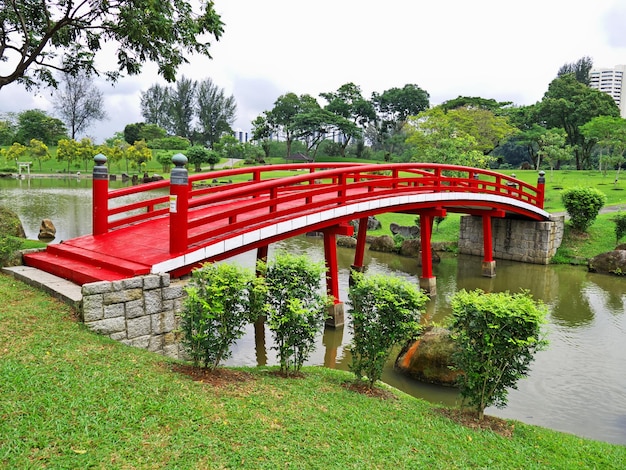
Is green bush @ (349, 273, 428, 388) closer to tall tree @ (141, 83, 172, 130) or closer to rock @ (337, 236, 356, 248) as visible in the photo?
rock @ (337, 236, 356, 248)

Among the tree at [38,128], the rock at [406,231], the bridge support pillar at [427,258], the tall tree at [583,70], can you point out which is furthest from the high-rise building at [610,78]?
the bridge support pillar at [427,258]

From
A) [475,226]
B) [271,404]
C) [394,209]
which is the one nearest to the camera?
[271,404]

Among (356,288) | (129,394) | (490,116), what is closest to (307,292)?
(356,288)

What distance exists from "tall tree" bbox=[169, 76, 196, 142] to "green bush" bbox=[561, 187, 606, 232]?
2920 inches

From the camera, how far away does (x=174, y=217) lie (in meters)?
7.14

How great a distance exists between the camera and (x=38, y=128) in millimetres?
65375

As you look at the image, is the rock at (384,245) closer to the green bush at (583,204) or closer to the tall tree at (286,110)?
the green bush at (583,204)

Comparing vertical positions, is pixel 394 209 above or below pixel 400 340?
above

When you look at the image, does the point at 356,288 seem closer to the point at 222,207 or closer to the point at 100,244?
the point at 100,244

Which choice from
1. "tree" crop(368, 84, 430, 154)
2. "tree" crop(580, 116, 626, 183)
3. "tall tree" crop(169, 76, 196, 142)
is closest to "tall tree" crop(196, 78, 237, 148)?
"tall tree" crop(169, 76, 196, 142)

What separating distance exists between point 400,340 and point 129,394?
315 centimetres

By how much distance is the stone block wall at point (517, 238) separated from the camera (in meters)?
19.6

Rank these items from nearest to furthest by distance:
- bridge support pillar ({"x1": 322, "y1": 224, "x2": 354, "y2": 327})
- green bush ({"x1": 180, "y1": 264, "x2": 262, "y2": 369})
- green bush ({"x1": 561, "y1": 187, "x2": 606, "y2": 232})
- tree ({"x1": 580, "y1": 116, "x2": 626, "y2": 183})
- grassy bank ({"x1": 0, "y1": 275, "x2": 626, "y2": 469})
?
grassy bank ({"x1": 0, "y1": 275, "x2": 626, "y2": 469}), green bush ({"x1": 180, "y1": 264, "x2": 262, "y2": 369}), bridge support pillar ({"x1": 322, "y1": 224, "x2": 354, "y2": 327}), green bush ({"x1": 561, "y1": 187, "x2": 606, "y2": 232}), tree ({"x1": 580, "y1": 116, "x2": 626, "y2": 183})

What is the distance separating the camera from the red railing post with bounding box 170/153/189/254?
7.03 meters
